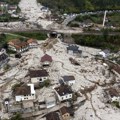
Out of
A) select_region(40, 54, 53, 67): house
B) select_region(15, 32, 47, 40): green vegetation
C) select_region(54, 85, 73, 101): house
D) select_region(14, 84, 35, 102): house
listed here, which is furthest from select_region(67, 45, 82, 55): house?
select_region(14, 84, 35, 102): house

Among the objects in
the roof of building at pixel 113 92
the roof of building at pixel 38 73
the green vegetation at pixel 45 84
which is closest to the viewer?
the roof of building at pixel 113 92

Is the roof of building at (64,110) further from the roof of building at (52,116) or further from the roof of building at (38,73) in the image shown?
the roof of building at (38,73)

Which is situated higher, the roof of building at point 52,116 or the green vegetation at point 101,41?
the green vegetation at point 101,41

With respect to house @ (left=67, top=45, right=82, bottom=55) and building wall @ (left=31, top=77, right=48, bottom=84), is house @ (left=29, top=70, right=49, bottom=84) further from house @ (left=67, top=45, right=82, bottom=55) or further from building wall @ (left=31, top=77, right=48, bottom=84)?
house @ (left=67, top=45, right=82, bottom=55)

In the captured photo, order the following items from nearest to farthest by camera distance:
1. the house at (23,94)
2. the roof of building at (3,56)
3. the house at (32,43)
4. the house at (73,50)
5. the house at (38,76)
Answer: the house at (23,94) < the house at (38,76) < the roof of building at (3,56) < the house at (73,50) < the house at (32,43)

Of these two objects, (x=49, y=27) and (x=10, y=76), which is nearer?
(x=10, y=76)

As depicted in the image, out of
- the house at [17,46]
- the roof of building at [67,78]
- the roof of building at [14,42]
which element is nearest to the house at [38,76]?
the roof of building at [67,78]

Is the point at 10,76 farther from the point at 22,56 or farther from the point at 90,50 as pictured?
the point at 90,50

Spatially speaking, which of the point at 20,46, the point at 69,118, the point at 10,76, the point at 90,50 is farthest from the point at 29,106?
the point at 90,50
